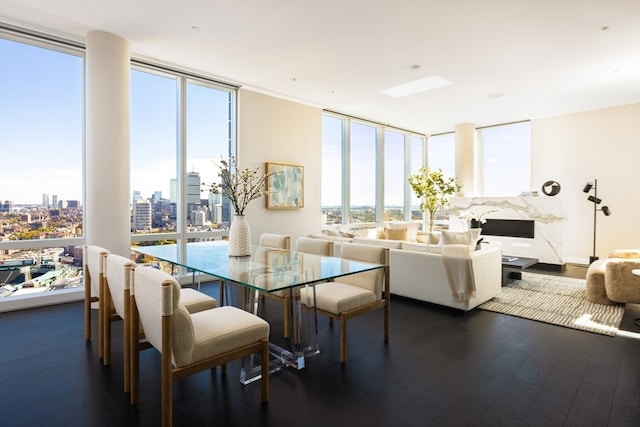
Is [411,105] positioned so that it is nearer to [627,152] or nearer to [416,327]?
[627,152]

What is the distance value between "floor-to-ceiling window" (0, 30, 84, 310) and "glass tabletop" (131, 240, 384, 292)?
1690mm

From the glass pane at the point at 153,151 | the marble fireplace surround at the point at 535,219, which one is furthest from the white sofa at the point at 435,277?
the glass pane at the point at 153,151

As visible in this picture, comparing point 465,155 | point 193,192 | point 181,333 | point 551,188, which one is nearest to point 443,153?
point 465,155

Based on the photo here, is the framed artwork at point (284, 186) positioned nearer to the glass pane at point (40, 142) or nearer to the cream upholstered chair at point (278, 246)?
the cream upholstered chair at point (278, 246)

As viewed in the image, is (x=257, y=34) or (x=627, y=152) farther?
(x=627, y=152)

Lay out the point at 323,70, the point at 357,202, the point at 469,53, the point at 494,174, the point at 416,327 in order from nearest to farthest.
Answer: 1. the point at 416,327
2. the point at 469,53
3. the point at 323,70
4. the point at 357,202
5. the point at 494,174

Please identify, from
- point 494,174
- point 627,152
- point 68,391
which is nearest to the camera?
point 68,391

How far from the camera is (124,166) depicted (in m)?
4.22

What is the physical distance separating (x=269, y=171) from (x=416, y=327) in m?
3.68

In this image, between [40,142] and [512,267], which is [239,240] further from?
[512,267]

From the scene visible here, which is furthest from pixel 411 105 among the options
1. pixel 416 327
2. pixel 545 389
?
pixel 545 389

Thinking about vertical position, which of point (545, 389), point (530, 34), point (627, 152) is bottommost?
point (545, 389)

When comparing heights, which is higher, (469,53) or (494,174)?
(469,53)

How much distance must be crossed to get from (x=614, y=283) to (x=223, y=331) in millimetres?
4489
